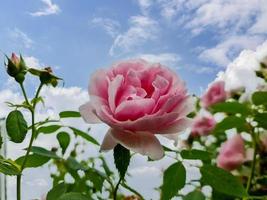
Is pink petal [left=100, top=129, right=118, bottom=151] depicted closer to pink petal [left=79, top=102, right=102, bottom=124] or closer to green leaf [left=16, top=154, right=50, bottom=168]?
pink petal [left=79, top=102, right=102, bottom=124]

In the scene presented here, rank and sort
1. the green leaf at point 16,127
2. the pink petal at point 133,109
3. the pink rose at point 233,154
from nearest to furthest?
the pink petal at point 133,109
the green leaf at point 16,127
the pink rose at point 233,154

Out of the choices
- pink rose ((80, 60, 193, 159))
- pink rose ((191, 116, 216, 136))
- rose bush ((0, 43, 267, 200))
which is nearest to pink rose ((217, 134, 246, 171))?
rose bush ((0, 43, 267, 200))

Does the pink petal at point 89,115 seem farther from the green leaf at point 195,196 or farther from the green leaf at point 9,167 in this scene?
the green leaf at point 195,196

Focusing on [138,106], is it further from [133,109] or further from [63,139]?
[63,139]

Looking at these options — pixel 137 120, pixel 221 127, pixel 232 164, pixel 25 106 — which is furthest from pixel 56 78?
pixel 232 164

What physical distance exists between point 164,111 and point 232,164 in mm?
561

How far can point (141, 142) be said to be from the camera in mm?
569

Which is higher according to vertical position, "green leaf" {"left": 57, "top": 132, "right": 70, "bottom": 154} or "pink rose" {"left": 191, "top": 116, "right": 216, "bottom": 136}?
"pink rose" {"left": 191, "top": 116, "right": 216, "bottom": 136}

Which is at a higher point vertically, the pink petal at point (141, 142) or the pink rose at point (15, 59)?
the pink rose at point (15, 59)

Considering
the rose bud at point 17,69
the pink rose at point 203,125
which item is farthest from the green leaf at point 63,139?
the pink rose at point 203,125

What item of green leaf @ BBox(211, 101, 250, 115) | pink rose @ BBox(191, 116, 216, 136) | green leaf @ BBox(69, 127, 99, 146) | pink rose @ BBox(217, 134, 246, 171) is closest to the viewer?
green leaf @ BBox(69, 127, 99, 146)

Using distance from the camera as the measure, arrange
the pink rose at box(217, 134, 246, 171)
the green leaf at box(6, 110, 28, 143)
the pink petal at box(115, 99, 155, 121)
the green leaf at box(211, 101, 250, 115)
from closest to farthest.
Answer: the pink petal at box(115, 99, 155, 121) < the green leaf at box(6, 110, 28, 143) < the green leaf at box(211, 101, 250, 115) < the pink rose at box(217, 134, 246, 171)

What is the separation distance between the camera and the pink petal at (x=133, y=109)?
554mm

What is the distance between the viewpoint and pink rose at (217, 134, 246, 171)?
3.54ft
